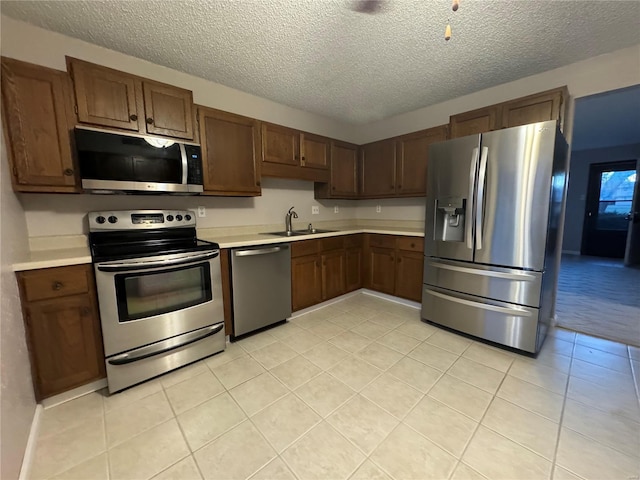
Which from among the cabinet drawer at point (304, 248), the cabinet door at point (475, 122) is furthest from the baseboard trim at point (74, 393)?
the cabinet door at point (475, 122)

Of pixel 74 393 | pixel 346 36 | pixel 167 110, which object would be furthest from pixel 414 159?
pixel 74 393

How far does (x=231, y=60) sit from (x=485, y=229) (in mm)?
2633

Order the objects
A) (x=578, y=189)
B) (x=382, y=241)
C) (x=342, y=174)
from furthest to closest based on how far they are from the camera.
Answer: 1. (x=578, y=189)
2. (x=342, y=174)
3. (x=382, y=241)

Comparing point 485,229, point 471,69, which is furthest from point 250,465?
point 471,69

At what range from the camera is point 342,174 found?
143 inches

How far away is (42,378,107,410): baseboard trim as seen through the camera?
5.45 feet

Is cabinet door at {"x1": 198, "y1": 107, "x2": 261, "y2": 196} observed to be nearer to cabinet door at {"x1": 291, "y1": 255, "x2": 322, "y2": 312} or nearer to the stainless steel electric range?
the stainless steel electric range

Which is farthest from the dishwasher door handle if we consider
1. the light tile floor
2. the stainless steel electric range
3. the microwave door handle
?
the light tile floor

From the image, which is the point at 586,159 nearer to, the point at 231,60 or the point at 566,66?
the point at 566,66

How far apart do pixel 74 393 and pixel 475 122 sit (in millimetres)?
4035

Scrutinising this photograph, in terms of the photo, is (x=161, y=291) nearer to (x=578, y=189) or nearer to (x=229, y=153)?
(x=229, y=153)

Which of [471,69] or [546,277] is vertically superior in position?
[471,69]

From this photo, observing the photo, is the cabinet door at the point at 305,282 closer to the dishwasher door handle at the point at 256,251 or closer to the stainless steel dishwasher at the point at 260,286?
the stainless steel dishwasher at the point at 260,286

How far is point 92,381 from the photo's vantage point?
1.78 m
